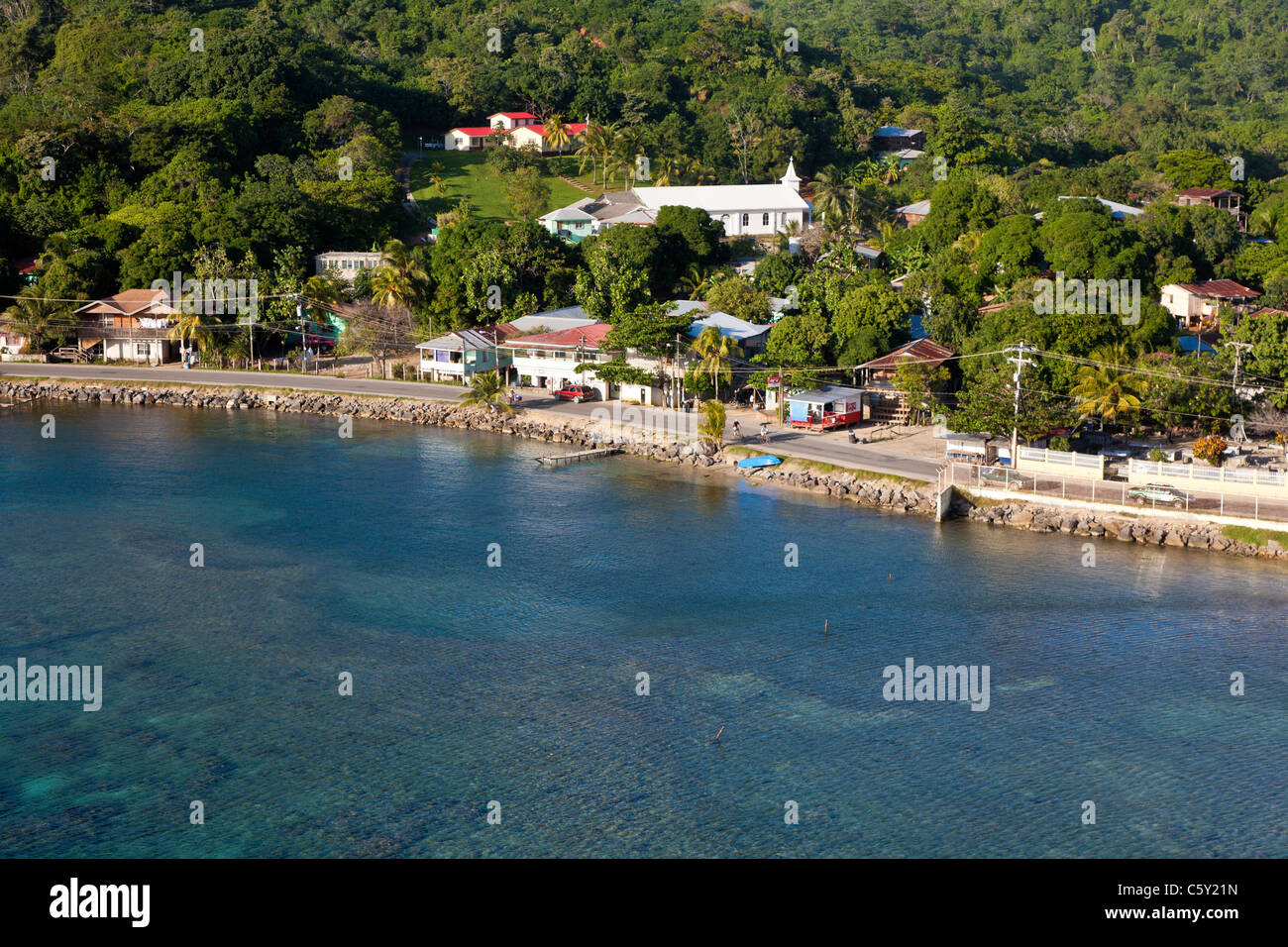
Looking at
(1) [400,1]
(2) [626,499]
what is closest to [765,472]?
(2) [626,499]

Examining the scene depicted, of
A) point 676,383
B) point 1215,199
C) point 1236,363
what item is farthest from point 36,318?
point 1215,199

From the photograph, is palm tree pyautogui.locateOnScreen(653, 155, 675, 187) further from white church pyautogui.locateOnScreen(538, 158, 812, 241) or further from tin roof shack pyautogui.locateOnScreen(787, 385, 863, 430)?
tin roof shack pyautogui.locateOnScreen(787, 385, 863, 430)

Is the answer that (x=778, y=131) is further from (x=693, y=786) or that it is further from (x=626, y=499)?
(x=693, y=786)

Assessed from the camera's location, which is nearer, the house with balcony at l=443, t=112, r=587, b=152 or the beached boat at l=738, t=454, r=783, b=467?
the beached boat at l=738, t=454, r=783, b=467

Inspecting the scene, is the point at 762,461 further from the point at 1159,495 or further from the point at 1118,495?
the point at 1159,495

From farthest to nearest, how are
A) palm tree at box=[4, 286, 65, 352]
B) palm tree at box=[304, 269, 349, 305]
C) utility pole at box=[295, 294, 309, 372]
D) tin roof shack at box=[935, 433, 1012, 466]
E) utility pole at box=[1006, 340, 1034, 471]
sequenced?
1. palm tree at box=[304, 269, 349, 305]
2. palm tree at box=[4, 286, 65, 352]
3. utility pole at box=[295, 294, 309, 372]
4. tin roof shack at box=[935, 433, 1012, 466]
5. utility pole at box=[1006, 340, 1034, 471]

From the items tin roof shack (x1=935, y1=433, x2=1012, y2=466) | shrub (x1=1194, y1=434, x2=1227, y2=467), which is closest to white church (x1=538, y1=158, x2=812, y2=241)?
tin roof shack (x1=935, y1=433, x2=1012, y2=466)
